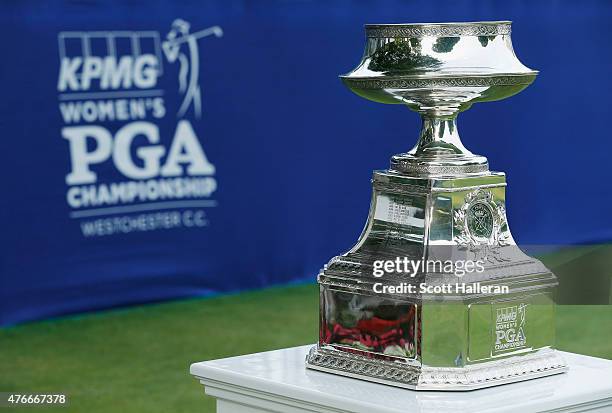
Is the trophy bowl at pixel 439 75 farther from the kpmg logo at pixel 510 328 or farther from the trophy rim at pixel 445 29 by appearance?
the kpmg logo at pixel 510 328

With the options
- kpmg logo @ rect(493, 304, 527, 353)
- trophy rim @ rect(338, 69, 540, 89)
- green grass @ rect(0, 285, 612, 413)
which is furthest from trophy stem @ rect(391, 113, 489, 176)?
green grass @ rect(0, 285, 612, 413)

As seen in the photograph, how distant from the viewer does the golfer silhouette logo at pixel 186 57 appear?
22.1 feet

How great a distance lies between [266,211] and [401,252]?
505cm

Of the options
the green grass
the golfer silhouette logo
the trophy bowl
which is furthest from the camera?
the golfer silhouette logo

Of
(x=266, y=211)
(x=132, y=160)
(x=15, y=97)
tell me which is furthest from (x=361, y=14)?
(x=15, y=97)

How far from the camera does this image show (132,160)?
6.53m

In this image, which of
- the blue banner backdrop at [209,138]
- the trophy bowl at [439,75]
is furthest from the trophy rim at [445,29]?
the blue banner backdrop at [209,138]

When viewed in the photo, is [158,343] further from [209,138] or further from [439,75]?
[439,75]

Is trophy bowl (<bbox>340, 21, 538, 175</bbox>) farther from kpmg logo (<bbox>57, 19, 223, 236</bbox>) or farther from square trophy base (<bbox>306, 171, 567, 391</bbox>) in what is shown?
kpmg logo (<bbox>57, 19, 223, 236</bbox>)

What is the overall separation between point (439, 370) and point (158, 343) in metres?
4.12

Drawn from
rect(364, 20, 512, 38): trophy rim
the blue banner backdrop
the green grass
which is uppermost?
rect(364, 20, 512, 38): trophy rim

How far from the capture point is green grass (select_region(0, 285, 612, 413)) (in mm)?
5164

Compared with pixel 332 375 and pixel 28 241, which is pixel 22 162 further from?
pixel 332 375

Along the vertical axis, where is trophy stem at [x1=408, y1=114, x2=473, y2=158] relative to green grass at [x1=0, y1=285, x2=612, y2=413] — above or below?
above
